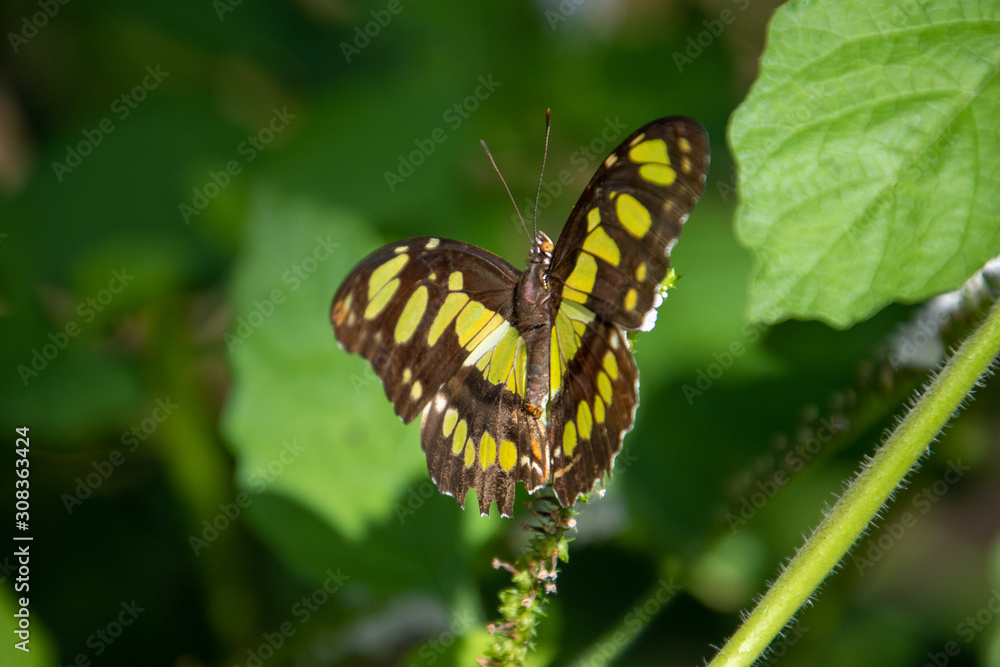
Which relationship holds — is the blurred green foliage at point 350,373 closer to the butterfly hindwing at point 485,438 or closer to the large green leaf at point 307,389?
the large green leaf at point 307,389

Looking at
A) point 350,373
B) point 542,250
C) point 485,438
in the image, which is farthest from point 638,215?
point 350,373

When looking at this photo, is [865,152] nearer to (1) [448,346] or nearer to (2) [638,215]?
(2) [638,215]

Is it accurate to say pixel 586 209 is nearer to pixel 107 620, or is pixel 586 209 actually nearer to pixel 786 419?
pixel 786 419

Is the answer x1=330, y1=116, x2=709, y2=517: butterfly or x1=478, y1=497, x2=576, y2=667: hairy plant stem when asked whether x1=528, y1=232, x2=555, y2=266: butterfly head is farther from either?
x1=478, y1=497, x2=576, y2=667: hairy plant stem

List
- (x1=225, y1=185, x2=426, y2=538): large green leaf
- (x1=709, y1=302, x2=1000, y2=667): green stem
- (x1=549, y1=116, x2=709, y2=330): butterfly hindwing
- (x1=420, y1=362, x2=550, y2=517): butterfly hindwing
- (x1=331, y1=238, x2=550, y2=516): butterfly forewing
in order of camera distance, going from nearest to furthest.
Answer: (x1=709, y1=302, x2=1000, y2=667): green stem < (x1=549, y1=116, x2=709, y2=330): butterfly hindwing < (x1=420, y1=362, x2=550, y2=517): butterfly hindwing < (x1=331, y1=238, x2=550, y2=516): butterfly forewing < (x1=225, y1=185, x2=426, y2=538): large green leaf

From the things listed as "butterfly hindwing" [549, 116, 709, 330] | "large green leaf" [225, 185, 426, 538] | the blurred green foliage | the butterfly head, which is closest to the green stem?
the blurred green foliage

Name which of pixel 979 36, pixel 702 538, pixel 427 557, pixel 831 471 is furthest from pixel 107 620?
pixel 979 36
